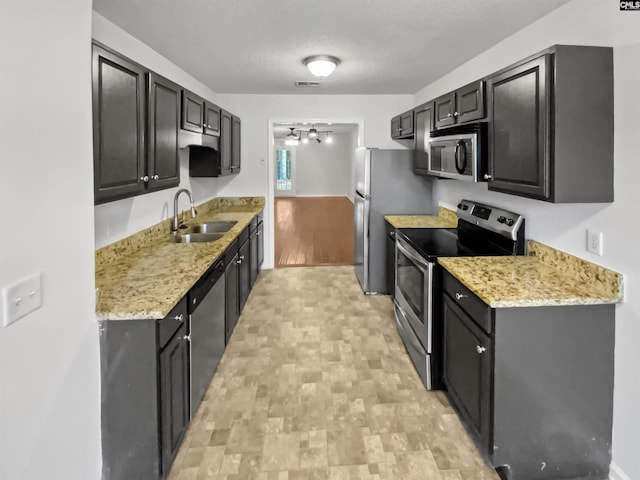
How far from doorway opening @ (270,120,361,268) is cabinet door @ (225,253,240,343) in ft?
12.3

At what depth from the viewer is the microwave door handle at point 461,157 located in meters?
→ 3.00

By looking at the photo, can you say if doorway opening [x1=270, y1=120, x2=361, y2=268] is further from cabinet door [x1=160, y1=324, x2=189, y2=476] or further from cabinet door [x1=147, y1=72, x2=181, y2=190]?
cabinet door [x1=160, y1=324, x2=189, y2=476]

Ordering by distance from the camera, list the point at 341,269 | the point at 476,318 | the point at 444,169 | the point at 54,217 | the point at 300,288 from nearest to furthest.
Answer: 1. the point at 54,217
2. the point at 476,318
3. the point at 444,169
4. the point at 300,288
5. the point at 341,269

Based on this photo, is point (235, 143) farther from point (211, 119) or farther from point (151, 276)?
point (151, 276)

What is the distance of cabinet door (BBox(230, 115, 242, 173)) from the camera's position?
5.23 meters

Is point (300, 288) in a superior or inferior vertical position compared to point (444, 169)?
inferior

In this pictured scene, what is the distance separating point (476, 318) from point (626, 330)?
0.63 meters

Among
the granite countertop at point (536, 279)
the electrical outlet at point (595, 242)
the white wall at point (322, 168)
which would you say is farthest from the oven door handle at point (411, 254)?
the white wall at point (322, 168)

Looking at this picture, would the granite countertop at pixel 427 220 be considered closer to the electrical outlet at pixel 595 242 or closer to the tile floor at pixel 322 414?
the tile floor at pixel 322 414

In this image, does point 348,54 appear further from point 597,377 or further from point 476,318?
point 597,377

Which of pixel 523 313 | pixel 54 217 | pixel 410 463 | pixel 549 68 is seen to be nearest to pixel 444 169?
pixel 549 68

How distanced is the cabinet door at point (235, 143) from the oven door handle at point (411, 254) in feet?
7.98

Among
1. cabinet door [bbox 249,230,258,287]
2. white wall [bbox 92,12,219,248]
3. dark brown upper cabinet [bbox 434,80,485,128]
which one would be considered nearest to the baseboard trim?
dark brown upper cabinet [bbox 434,80,485,128]

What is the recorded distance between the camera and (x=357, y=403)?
111 inches
